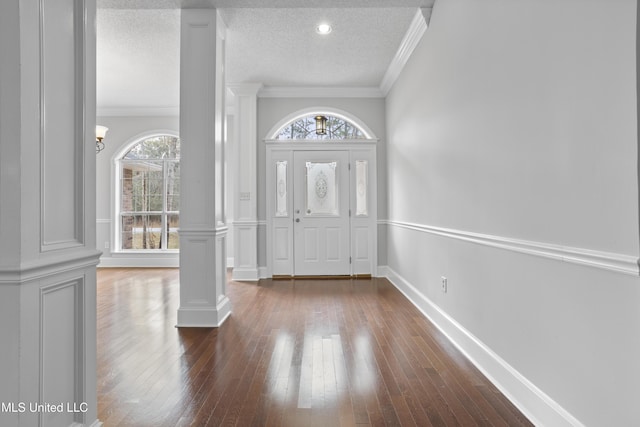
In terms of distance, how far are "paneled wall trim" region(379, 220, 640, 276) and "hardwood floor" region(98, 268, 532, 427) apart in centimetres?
79

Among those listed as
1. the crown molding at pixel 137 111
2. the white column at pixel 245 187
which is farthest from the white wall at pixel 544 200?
the crown molding at pixel 137 111

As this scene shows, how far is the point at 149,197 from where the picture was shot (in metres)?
7.00

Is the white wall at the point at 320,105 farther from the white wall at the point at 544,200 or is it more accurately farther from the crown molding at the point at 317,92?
the white wall at the point at 544,200

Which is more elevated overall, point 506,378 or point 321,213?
point 321,213

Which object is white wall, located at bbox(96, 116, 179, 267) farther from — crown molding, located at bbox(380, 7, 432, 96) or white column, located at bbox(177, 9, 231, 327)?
crown molding, located at bbox(380, 7, 432, 96)

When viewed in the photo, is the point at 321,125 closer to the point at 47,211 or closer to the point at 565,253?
the point at 565,253

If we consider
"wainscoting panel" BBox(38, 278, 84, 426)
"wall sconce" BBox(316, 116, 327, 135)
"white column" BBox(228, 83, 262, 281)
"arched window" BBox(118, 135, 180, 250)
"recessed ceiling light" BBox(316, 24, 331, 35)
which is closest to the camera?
"wainscoting panel" BBox(38, 278, 84, 426)

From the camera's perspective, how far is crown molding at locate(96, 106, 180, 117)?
22.2 feet

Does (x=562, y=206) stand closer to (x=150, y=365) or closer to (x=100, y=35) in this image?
(x=150, y=365)

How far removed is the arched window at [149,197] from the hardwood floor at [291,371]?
3137mm

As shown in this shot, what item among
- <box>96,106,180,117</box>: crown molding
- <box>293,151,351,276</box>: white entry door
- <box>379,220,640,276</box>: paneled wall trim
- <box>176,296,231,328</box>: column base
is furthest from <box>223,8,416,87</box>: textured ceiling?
<box>176,296,231,328</box>: column base

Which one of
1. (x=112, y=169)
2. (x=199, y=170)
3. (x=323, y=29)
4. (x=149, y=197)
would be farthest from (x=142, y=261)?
(x=323, y=29)

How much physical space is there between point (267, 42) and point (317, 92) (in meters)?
1.65

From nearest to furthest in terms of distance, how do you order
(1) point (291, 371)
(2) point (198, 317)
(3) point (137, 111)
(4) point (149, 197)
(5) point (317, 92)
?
(1) point (291, 371)
(2) point (198, 317)
(5) point (317, 92)
(3) point (137, 111)
(4) point (149, 197)
